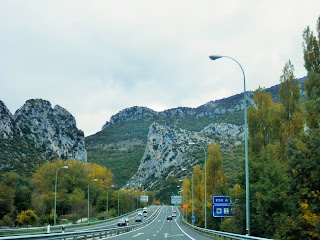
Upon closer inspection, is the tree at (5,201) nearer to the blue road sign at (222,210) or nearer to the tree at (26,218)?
the tree at (26,218)

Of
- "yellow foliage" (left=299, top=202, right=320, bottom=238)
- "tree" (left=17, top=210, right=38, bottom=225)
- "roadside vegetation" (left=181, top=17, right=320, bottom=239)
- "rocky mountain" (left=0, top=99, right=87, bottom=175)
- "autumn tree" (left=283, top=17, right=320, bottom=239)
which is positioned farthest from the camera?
"rocky mountain" (left=0, top=99, right=87, bottom=175)

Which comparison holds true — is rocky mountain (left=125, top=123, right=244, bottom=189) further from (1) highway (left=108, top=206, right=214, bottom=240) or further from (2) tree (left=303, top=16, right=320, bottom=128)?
(2) tree (left=303, top=16, right=320, bottom=128)

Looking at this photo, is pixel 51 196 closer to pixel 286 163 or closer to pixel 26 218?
pixel 26 218

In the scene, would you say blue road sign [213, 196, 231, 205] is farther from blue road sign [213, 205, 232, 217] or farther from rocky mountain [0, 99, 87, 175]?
rocky mountain [0, 99, 87, 175]

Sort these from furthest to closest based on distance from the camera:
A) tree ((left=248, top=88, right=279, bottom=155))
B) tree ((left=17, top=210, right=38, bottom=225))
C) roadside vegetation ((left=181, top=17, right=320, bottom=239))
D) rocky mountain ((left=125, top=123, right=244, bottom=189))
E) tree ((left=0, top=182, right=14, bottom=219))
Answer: rocky mountain ((left=125, top=123, right=244, bottom=189))
tree ((left=0, top=182, right=14, bottom=219))
tree ((left=17, top=210, right=38, bottom=225))
tree ((left=248, top=88, right=279, bottom=155))
roadside vegetation ((left=181, top=17, right=320, bottom=239))

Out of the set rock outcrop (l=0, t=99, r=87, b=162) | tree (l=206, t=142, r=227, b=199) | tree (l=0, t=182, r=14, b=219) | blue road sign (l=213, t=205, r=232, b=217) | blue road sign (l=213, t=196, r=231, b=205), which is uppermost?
rock outcrop (l=0, t=99, r=87, b=162)

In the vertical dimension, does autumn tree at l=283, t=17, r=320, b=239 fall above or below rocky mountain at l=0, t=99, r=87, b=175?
below

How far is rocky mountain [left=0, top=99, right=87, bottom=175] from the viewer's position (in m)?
119

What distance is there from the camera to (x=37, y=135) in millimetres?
142750

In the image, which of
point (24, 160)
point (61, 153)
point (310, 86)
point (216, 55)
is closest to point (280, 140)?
point (310, 86)

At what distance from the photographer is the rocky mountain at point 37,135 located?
11894cm

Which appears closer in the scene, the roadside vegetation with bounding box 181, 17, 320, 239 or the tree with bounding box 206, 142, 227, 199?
the roadside vegetation with bounding box 181, 17, 320, 239

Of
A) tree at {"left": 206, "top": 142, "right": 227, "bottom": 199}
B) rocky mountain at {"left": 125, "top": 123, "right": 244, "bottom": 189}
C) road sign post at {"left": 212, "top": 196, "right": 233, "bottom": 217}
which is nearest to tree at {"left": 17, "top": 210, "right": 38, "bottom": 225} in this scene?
tree at {"left": 206, "top": 142, "right": 227, "bottom": 199}

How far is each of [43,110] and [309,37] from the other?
143521 mm
